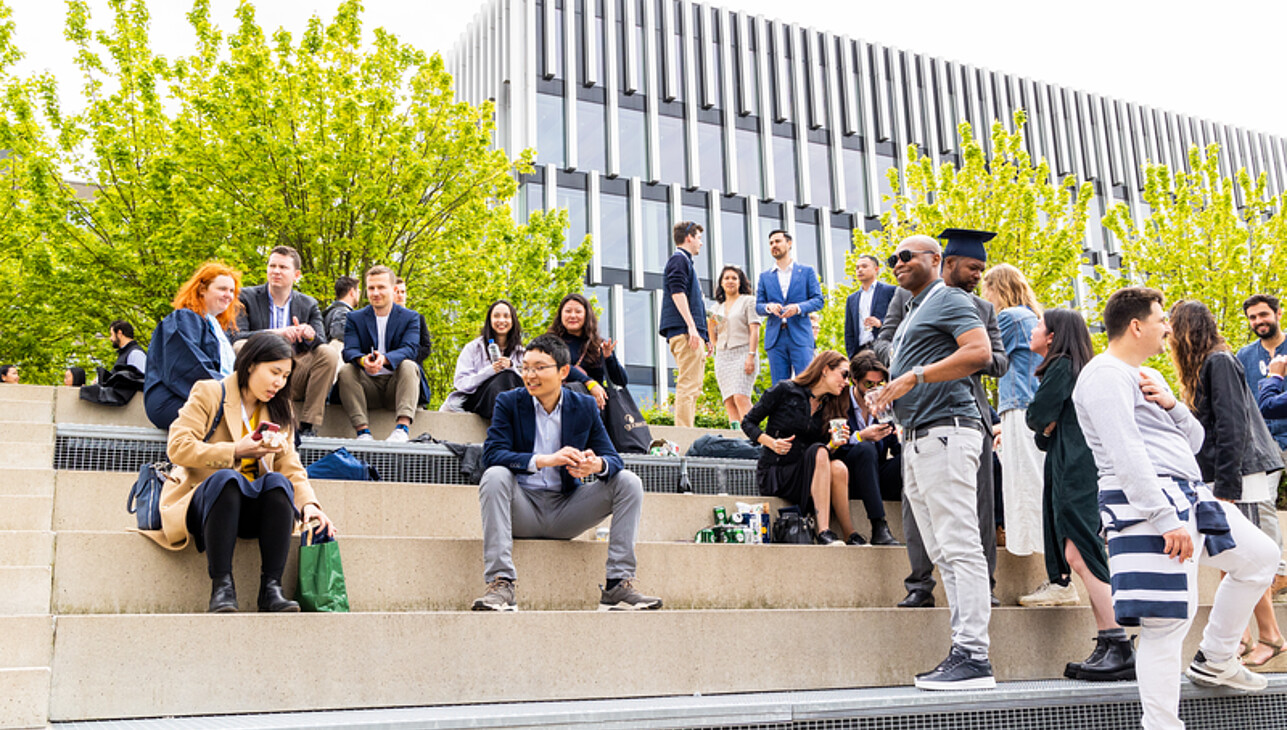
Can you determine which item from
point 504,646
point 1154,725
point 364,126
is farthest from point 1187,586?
point 364,126

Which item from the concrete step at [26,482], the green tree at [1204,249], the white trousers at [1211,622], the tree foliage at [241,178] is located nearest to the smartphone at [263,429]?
the concrete step at [26,482]

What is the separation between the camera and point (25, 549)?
4480 mm

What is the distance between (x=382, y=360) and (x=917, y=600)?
4554 mm

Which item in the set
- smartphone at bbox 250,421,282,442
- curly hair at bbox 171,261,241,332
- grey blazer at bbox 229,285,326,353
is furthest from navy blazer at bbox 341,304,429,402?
smartphone at bbox 250,421,282,442

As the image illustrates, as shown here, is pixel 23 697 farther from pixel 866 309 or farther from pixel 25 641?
pixel 866 309

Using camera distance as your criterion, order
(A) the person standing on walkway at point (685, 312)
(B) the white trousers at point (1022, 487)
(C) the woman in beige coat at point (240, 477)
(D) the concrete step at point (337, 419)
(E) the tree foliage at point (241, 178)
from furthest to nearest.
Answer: (E) the tree foliage at point (241, 178) → (A) the person standing on walkway at point (685, 312) → (D) the concrete step at point (337, 419) → (B) the white trousers at point (1022, 487) → (C) the woman in beige coat at point (240, 477)

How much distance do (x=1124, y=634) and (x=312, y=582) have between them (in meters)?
3.89

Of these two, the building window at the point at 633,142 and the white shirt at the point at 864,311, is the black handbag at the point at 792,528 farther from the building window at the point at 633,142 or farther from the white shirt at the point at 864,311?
the building window at the point at 633,142

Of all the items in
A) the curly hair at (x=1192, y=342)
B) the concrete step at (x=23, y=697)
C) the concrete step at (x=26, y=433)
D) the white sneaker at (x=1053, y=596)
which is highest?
the curly hair at (x=1192, y=342)

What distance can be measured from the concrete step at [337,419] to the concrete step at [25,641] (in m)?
3.89

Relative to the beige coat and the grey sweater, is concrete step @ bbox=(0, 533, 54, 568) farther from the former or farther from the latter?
the grey sweater

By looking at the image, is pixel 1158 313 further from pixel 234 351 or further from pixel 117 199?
pixel 117 199

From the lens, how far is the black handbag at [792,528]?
663cm

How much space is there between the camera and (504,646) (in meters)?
4.50
